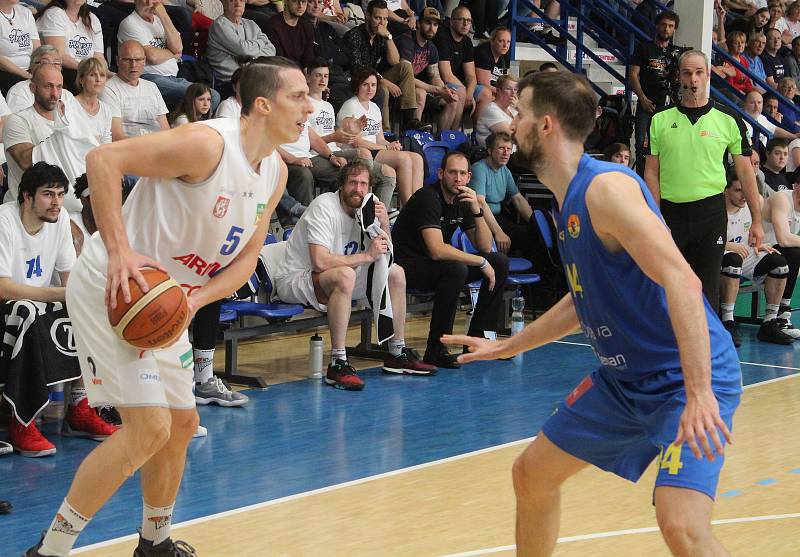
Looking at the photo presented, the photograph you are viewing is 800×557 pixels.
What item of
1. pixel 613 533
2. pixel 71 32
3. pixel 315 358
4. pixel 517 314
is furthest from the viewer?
pixel 517 314

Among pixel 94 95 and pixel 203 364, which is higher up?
pixel 94 95

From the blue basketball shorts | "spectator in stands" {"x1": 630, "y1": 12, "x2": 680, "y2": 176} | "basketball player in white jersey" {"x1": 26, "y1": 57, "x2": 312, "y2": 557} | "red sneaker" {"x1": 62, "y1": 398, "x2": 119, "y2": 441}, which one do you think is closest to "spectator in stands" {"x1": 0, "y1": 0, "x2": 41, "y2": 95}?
"red sneaker" {"x1": 62, "y1": 398, "x2": 119, "y2": 441}

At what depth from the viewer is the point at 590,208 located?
3.01m

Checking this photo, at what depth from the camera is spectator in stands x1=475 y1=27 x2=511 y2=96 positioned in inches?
472

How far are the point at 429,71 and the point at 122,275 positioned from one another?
27.4 feet

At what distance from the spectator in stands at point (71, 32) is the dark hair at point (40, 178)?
2948mm

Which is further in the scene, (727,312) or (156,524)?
(727,312)

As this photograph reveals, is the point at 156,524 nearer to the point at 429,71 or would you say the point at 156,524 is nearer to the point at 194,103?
the point at 194,103

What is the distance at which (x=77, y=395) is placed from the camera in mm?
6199

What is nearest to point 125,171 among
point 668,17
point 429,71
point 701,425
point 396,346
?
point 701,425

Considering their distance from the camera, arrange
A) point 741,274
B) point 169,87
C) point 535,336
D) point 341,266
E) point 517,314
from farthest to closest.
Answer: point 741,274 → point 169,87 → point 517,314 → point 341,266 → point 535,336

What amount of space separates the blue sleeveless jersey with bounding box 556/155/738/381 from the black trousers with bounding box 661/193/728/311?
492 centimetres

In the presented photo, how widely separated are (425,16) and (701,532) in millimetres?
9199

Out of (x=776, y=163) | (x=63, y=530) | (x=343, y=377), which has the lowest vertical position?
(x=343, y=377)
